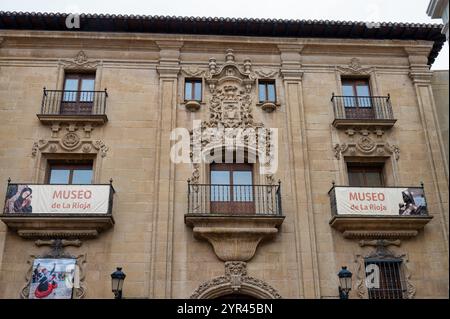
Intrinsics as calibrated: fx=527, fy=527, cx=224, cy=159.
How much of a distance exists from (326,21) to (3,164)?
9.66 meters

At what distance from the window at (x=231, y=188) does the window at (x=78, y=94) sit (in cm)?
386

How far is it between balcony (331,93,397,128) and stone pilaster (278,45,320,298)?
3.25 ft

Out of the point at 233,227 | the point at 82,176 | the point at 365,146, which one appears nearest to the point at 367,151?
the point at 365,146

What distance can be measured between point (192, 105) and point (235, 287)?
5001 mm

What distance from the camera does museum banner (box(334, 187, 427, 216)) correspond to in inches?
507

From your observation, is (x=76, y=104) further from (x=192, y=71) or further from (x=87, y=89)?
(x=192, y=71)

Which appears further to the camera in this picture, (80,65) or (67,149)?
(80,65)

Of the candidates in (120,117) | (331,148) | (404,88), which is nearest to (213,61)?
(120,117)

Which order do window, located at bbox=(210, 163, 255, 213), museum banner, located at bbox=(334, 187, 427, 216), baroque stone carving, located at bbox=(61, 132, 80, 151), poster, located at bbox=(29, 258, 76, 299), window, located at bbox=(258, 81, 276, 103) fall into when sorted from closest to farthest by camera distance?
poster, located at bbox=(29, 258, 76, 299) → museum banner, located at bbox=(334, 187, 427, 216) → window, located at bbox=(210, 163, 255, 213) → baroque stone carving, located at bbox=(61, 132, 80, 151) → window, located at bbox=(258, 81, 276, 103)

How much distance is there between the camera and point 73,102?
1435cm

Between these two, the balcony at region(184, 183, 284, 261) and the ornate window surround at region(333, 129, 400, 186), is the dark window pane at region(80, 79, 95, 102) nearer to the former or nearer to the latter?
the balcony at region(184, 183, 284, 261)

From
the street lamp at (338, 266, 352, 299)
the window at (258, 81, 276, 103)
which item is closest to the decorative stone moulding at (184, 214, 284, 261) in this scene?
the street lamp at (338, 266, 352, 299)

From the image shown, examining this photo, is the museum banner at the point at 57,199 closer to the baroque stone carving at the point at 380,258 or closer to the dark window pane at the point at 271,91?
the dark window pane at the point at 271,91
